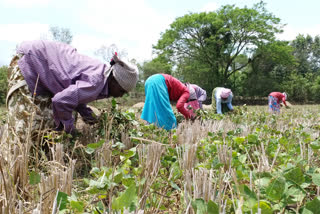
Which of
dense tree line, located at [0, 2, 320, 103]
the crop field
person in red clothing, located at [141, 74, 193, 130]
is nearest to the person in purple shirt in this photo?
the crop field

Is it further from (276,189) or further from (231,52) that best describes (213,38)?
(276,189)

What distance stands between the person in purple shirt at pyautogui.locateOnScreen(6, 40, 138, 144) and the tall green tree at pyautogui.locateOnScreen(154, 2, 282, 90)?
24.5 meters

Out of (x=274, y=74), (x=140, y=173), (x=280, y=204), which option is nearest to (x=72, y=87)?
(x=140, y=173)

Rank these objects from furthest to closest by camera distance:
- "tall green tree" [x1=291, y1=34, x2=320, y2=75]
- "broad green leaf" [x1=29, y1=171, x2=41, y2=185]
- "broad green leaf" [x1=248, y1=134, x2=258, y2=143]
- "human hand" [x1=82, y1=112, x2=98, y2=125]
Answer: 1. "tall green tree" [x1=291, y1=34, x2=320, y2=75]
2. "human hand" [x1=82, y1=112, x2=98, y2=125]
3. "broad green leaf" [x1=248, y1=134, x2=258, y2=143]
4. "broad green leaf" [x1=29, y1=171, x2=41, y2=185]

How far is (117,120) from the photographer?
2.65m

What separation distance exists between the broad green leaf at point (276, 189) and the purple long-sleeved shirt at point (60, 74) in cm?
163

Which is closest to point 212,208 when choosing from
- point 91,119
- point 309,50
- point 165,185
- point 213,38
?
point 165,185

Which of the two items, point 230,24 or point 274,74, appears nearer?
point 230,24

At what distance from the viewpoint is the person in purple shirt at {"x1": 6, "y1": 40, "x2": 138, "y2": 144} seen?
2061 millimetres

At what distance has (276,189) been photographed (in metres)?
0.78

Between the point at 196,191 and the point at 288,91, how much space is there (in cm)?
3100

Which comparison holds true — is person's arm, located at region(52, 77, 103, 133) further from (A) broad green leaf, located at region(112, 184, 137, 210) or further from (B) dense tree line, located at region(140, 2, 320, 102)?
(B) dense tree line, located at region(140, 2, 320, 102)

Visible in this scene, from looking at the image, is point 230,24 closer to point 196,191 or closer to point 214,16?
point 214,16

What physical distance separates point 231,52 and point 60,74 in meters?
27.6
